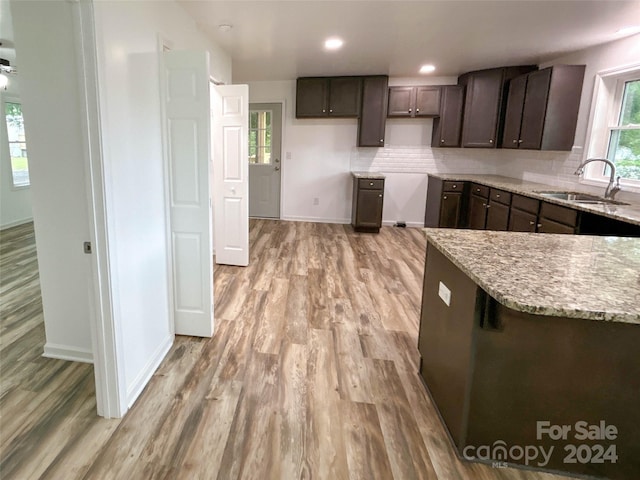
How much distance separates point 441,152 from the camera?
6207 mm

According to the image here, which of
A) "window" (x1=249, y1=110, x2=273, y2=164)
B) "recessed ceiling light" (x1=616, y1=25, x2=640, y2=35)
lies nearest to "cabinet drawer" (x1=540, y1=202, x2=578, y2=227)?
"recessed ceiling light" (x1=616, y1=25, x2=640, y2=35)

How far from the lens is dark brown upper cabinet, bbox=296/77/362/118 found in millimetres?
5793

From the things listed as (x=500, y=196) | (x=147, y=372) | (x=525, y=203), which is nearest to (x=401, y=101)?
(x=500, y=196)

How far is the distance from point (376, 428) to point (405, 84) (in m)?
5.39

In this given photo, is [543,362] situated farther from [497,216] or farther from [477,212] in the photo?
[477,212]

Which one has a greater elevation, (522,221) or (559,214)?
(559,214)

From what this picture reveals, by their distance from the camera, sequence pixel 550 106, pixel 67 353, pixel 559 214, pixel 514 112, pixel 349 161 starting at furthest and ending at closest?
pixel 349 161 → pixel 514 112 → pixel 550 106 → pixel 559 214 → pixel 67 353

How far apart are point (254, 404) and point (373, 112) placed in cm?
493

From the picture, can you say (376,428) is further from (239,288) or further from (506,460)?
(239,288)

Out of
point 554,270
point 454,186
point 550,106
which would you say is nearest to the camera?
point 554,270

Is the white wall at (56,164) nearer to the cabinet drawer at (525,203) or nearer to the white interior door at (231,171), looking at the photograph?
the white interior door at (231,171)

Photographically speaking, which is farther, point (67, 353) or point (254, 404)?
point (67, 353)

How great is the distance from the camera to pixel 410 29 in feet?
11.4

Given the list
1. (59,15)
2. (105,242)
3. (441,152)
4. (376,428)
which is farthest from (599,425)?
(441,152)
